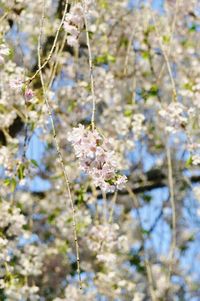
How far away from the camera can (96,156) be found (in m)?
1.72

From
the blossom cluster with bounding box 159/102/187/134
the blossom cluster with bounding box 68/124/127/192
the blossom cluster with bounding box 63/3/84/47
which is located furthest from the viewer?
the blossom cluster with bounding box 159/102/187/134

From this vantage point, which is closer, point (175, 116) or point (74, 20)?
point (74, 20)

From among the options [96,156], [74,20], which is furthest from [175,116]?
[96,156]

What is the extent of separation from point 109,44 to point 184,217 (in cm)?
156

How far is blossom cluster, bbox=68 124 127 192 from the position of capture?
172cm

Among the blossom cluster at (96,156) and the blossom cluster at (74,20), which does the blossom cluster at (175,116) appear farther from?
the blossom cluster at (96,156)

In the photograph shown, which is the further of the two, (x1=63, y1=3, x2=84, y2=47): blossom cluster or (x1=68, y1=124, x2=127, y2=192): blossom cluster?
(x1=63, y1=3, x2=84, y2=47): blossom cluster

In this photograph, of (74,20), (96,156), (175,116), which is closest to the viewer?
(96,156)

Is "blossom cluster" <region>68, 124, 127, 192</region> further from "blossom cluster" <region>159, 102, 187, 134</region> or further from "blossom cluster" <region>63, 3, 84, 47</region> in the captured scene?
"blossom cluster" <region>159, 102, 187, 134</region>

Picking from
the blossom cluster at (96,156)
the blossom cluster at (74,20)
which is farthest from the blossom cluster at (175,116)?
the blossom cluster at (96,156)

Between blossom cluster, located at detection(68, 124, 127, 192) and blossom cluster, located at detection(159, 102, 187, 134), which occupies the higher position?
blossom cluster, located at detection(159, 102, 187, 134)

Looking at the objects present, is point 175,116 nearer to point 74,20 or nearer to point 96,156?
point 74,20

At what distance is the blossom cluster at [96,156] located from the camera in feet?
5.63

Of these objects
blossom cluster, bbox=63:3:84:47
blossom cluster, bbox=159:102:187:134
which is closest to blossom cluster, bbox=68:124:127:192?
blossom cluster, bbox=63:3:84:47
